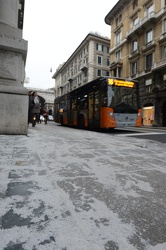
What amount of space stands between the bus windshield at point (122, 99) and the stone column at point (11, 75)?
5.10 meters

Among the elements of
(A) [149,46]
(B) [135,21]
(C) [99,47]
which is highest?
(C) [99,47]

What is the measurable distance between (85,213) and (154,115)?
906 inches

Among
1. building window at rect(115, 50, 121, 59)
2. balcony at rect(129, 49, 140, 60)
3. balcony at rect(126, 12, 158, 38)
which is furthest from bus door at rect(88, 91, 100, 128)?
building window at rect(115, 50, 121, 59)

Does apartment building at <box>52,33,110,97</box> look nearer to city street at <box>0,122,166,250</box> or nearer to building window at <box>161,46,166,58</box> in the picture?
building window at <box>161,46,166,58</box>

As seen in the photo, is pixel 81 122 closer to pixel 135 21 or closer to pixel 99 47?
pixel 135 21

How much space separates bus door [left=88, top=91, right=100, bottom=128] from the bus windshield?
0.84 metres

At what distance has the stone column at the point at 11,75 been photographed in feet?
14.3

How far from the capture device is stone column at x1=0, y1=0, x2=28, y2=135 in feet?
14.3

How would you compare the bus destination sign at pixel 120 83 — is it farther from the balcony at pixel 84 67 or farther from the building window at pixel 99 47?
the building window at pixel 99 47

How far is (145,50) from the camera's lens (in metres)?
23.8

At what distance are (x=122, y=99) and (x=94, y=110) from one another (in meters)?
1.60

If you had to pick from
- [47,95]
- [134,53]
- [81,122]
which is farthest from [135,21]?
[47,95]

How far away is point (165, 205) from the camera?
1.29 m

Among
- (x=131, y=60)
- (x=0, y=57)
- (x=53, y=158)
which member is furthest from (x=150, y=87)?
(x=53, y=158)
